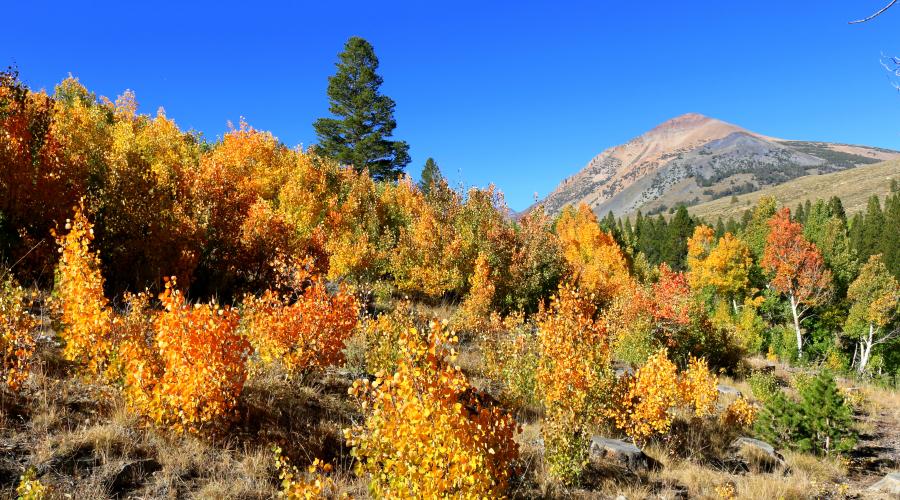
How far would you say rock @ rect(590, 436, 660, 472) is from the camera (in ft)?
32.5

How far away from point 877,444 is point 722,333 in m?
9.73

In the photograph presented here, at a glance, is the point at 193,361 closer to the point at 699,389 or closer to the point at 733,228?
the point at 699,389

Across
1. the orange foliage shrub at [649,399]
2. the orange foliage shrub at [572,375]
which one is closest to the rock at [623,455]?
the orange foliage shrub at [572,375]

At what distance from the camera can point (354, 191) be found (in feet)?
99.2

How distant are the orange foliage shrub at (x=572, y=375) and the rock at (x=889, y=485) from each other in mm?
6163

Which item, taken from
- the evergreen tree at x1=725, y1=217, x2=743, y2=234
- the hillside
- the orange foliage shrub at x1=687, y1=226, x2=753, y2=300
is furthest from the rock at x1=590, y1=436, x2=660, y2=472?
the hillside

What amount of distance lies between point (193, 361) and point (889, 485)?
46.5 ft

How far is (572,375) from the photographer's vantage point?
1009 centimetres

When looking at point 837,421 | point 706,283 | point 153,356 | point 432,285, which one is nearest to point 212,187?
point 432,285

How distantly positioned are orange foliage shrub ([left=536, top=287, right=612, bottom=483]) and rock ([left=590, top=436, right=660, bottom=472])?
1.35 ft

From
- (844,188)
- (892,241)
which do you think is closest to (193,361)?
(892,241)

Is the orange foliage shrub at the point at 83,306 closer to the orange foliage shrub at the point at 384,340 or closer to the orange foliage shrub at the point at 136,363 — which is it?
the orange foliage shrub at the point at 136,363

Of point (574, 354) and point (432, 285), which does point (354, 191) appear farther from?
point (574, 354)

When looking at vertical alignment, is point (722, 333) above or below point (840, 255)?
below
